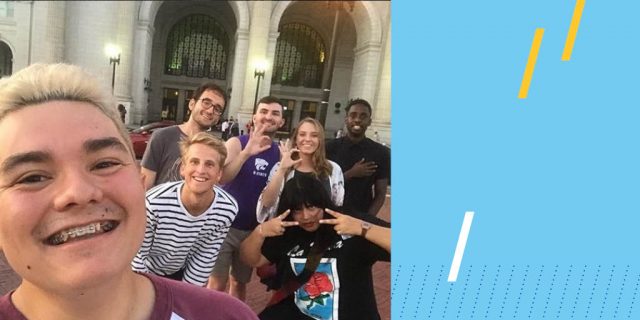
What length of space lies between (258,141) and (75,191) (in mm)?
2272

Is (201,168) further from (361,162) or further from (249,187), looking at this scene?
(361,162)

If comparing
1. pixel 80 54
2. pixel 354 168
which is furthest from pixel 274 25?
pixel 354 168

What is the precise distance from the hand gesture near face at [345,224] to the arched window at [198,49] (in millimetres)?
33748

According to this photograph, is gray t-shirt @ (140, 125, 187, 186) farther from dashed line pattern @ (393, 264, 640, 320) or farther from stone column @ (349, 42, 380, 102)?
stone column @ (349, 42, 380, 102)

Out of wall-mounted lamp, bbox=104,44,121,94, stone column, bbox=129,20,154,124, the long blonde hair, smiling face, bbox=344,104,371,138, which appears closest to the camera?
the long blonde hair

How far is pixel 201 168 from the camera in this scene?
7.61ft

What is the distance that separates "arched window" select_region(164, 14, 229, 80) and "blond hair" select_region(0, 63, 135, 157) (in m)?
34.6

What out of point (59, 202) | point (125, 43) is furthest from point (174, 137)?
point (125, 43)

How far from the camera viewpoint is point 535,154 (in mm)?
1814

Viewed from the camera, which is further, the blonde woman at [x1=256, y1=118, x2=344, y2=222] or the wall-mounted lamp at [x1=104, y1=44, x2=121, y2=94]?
the wall-mounted lamp at [x1=104, y1=44, x2=121, y2=94]

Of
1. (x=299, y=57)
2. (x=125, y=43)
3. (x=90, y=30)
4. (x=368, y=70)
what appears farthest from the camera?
(x=299, y=57)

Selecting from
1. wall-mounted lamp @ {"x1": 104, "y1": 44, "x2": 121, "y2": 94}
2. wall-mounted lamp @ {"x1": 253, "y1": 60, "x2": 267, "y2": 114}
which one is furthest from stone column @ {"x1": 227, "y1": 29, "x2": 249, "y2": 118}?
wall-mounted lamp @ {"x1": 104, "y1": 44, "x2": 121, "y2": 94}

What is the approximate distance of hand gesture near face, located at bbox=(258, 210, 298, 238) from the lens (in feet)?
7.27

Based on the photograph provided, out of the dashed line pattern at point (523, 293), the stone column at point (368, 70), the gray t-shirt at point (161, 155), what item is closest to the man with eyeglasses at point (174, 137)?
the gray t-shirt at point (161, 155)
